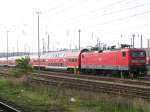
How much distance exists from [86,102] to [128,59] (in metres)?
21.5

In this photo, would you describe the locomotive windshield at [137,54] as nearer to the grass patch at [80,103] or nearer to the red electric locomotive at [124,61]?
the red electric locomotive at [124,61]

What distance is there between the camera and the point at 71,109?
684 inches

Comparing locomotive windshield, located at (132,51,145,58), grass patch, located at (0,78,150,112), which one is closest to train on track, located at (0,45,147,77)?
locomotive windshield, located at (132,51,145,58)

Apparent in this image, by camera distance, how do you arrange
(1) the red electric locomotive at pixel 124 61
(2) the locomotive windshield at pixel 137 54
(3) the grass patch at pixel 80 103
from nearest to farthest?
(3) the grass patch at pixel 80 103 < (1) the red electric locomotive at pixel 124 61 < (2) the locomotive windshield at pixel 137 54

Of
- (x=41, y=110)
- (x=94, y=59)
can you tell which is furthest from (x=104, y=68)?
(x=41, y=110)

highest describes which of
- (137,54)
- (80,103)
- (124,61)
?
(137,54)

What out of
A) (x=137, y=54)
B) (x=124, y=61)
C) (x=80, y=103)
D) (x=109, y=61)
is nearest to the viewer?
(x=80, y=103)

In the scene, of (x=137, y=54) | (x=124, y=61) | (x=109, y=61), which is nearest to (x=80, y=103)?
(x=124, y=61)

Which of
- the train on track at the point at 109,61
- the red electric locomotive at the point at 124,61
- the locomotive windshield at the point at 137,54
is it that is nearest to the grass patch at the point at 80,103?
the red electric locomotive at the point at 124,61

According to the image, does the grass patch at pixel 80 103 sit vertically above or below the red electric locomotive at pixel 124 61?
below

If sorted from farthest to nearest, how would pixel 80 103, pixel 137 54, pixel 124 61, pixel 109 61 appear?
pixel 109 61, pixel 137 54, pixel 124 61, pixel 80 103

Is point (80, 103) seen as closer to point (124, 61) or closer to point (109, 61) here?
point (124, 61)

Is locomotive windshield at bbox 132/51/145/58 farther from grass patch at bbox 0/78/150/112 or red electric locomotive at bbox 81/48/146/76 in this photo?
grass patch at bbox 0/78/150/112

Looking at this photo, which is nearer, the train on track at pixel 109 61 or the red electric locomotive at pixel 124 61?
the red electric locomotive at pixel 124 61
